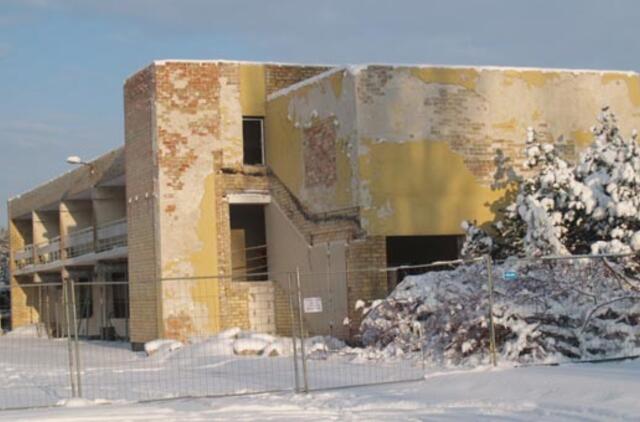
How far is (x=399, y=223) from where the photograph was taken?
2517 cm

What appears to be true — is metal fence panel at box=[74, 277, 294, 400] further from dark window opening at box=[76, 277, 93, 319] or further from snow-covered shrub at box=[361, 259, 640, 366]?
dark window opening at box=[76, 277, 93, 319]

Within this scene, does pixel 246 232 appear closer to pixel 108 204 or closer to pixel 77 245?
pixel 108 204

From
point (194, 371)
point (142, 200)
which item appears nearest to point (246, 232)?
point (142, 200)

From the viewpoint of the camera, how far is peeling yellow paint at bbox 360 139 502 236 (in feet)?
81.9

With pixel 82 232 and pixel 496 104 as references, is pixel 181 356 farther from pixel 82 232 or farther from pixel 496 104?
pixel 82 232

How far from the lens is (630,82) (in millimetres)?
28375

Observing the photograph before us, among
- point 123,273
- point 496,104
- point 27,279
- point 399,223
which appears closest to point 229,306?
point 399,223

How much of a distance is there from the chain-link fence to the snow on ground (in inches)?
47.2

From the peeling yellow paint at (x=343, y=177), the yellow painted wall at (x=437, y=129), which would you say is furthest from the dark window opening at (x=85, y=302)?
the peeling yellow paint at (x=343, y=177)

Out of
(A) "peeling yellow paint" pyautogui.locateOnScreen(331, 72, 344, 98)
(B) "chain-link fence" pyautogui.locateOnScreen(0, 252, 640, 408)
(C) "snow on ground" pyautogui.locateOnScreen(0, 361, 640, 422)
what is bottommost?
(C) "snow on ground" pyautogui.locateOnScreen(0, 361, 640, 422)

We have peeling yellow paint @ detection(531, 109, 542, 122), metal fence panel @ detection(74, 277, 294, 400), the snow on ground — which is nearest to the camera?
the snow on ground

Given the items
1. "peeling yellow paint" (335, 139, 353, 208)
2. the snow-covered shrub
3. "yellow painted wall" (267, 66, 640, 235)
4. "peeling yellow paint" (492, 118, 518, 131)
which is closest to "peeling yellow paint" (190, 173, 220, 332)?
"yellow painted wall" (267, 66, 640, 235)

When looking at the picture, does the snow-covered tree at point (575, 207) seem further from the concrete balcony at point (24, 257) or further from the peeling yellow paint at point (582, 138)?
the concrete balcony at point (24, 257)

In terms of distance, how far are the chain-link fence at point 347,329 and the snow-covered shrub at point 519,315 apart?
0.09ft
